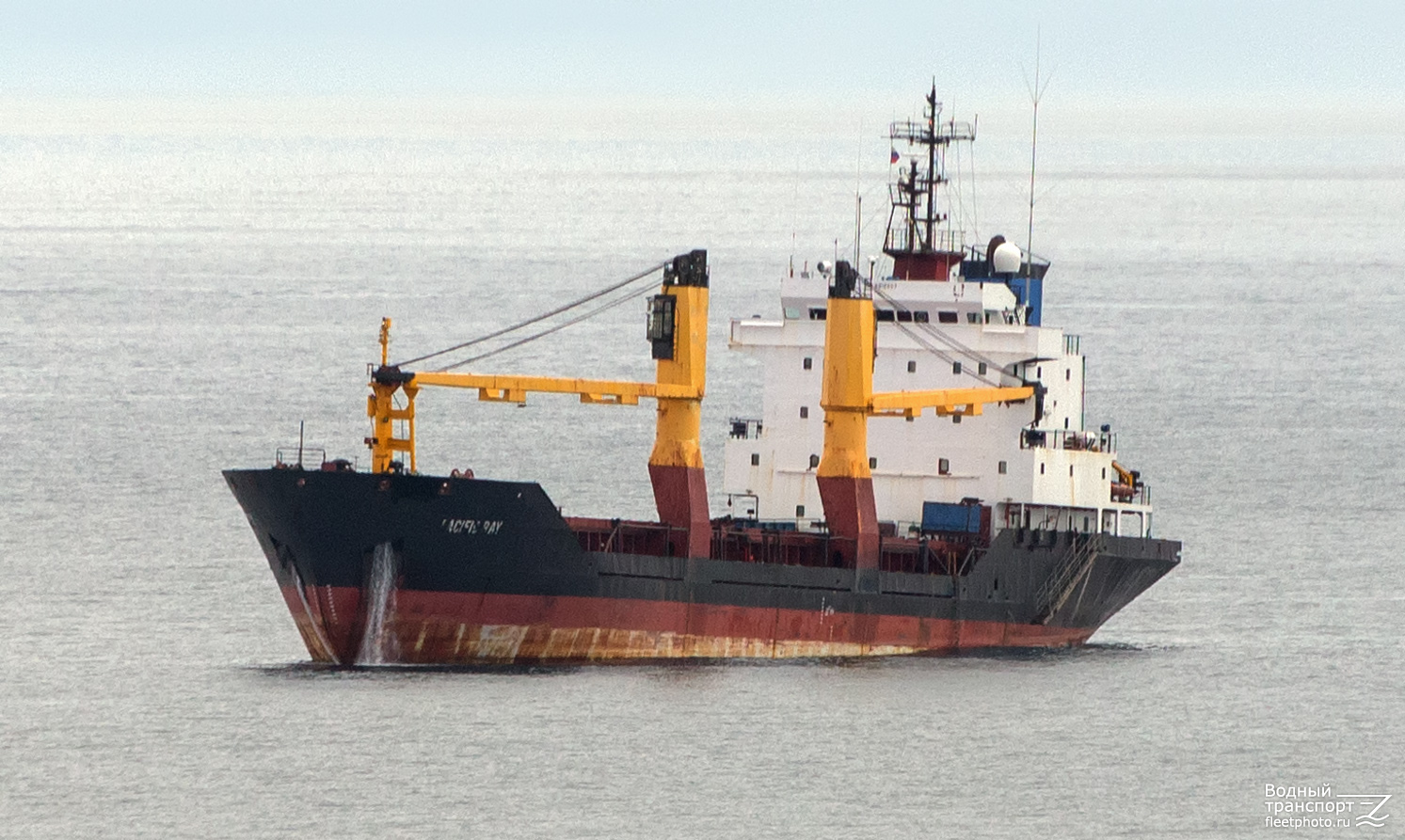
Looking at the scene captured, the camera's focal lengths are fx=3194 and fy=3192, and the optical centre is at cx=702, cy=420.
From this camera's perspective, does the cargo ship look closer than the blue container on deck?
Yes

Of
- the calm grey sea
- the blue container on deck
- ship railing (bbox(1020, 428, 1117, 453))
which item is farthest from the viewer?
ship railing (bbox(1020, 428, 1117, 453))

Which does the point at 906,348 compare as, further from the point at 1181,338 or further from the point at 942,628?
the point at 1181,338

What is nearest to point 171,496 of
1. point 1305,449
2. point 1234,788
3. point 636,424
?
point 636,424

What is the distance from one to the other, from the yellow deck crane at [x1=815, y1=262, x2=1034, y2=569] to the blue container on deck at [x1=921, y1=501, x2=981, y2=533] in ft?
8.66

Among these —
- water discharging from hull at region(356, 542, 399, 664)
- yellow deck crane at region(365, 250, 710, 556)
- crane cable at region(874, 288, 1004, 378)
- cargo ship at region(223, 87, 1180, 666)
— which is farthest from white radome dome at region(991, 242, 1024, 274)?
water discharging from hull at region(356, 542, 399, 664)

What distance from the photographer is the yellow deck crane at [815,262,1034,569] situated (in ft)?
157

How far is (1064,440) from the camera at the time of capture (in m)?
53.2

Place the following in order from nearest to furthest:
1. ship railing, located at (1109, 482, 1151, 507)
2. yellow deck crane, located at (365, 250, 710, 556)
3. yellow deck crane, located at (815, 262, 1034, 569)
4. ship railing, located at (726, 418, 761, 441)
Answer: yellow deck crane, located at (365, 250, 710, 556)
yellow deck crane, located at (815, 262, 1034, 569)
ship railing, located at (726, 418, 761, 441)
ship railing, located at (1109, 482, 1151, 507)

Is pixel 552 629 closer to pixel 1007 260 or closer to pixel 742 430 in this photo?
pixel 742 430

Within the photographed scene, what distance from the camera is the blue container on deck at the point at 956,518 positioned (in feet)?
168

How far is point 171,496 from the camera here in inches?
2655

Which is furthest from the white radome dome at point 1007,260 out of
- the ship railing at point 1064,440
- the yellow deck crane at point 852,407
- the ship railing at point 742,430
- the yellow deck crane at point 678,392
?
the yellow deck crane at point 678,392

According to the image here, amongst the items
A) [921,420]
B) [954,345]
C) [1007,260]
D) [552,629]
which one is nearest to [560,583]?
[552,629]

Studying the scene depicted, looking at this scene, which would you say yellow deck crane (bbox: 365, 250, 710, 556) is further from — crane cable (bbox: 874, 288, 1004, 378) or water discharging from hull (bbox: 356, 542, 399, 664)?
crane cable (bbox: 874, 288, 1004, 378)
